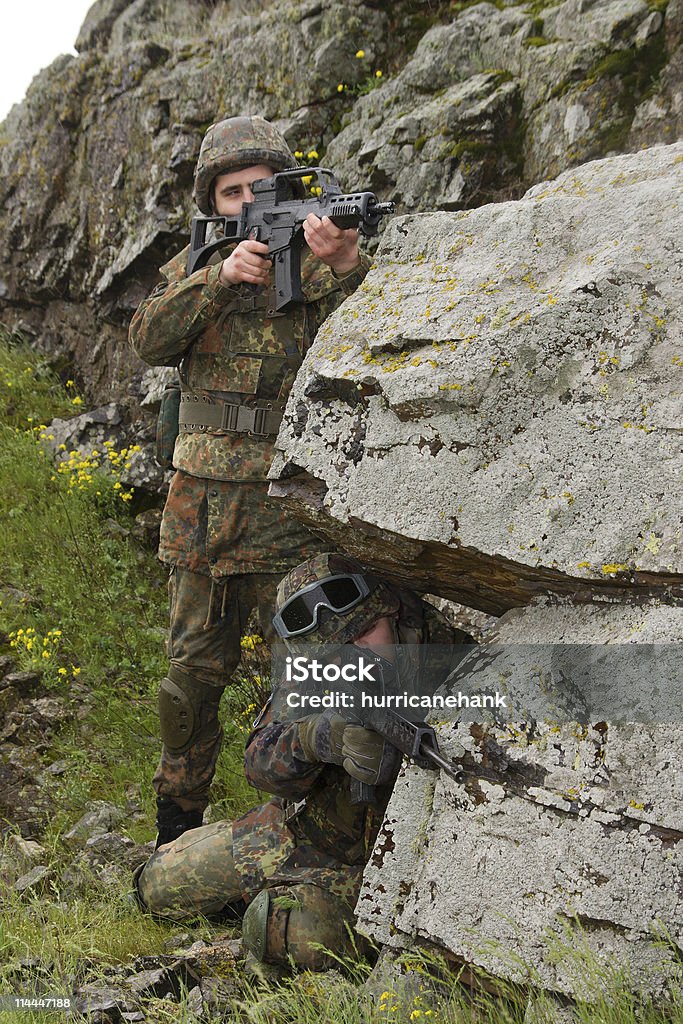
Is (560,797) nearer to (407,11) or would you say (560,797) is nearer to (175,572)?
(175,572)

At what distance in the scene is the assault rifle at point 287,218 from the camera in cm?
333

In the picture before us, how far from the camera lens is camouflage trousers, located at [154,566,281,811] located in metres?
3.96

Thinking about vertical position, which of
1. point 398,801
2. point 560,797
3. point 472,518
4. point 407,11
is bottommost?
point 398,801

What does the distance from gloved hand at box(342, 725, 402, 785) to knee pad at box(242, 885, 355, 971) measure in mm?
567

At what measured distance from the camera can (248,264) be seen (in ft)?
11.9

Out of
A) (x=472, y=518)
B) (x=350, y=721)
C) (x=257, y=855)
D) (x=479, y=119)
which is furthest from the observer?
(x=479, y=119)

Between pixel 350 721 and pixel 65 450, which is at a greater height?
pixel 65 450

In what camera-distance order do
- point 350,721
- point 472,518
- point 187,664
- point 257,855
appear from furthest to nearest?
point 187,664, point 257,855, point 350,721, point 472,518

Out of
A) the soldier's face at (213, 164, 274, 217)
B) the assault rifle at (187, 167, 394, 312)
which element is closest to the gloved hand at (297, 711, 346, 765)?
the assault rifle at (187, 167, 394, 312)

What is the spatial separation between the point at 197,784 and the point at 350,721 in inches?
65.6

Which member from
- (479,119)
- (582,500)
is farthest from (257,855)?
(479,119)

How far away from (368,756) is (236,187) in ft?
8.79

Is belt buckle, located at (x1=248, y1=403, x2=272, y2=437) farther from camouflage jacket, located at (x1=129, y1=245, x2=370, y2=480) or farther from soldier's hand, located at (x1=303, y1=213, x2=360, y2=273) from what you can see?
soldier's hand, located at (x1=303, y1=213, x2=360, y2=273)

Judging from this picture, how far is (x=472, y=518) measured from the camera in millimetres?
2533
